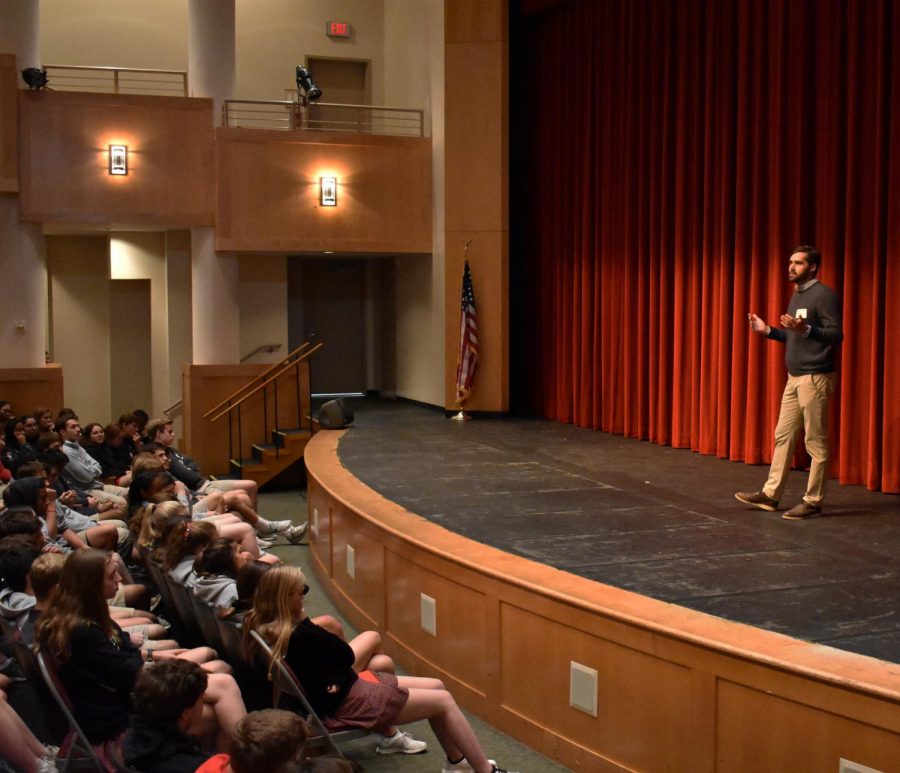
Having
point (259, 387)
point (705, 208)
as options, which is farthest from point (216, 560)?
point (259, 387)

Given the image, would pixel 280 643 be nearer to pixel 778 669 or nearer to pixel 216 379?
pixel 778 669

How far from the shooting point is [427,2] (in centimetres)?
1179

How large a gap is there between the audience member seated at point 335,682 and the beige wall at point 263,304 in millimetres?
9133

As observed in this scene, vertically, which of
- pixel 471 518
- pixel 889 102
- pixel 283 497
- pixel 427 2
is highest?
pixel 427 2

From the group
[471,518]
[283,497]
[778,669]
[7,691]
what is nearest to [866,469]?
[471,518]

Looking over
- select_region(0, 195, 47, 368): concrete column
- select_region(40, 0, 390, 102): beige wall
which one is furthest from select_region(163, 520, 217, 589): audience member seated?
select_region(40, 0, 390, 102): beige wall

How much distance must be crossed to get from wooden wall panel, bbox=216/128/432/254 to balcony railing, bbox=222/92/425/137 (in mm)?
269

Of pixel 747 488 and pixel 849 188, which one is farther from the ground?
pixel 849 188

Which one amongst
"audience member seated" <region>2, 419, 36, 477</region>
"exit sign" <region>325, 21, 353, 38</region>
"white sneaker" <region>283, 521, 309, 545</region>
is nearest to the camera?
"audience member seated" <region>2, 419, 36, 477</region>

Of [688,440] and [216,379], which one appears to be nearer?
[688,440]

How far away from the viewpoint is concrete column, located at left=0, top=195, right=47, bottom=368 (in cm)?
1116

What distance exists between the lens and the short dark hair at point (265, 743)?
2.45 meters

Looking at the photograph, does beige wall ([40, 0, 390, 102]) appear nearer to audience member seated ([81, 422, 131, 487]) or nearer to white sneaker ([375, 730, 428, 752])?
audience member seated ([81, 422, 131, 487])

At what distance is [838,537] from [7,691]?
3.78m
